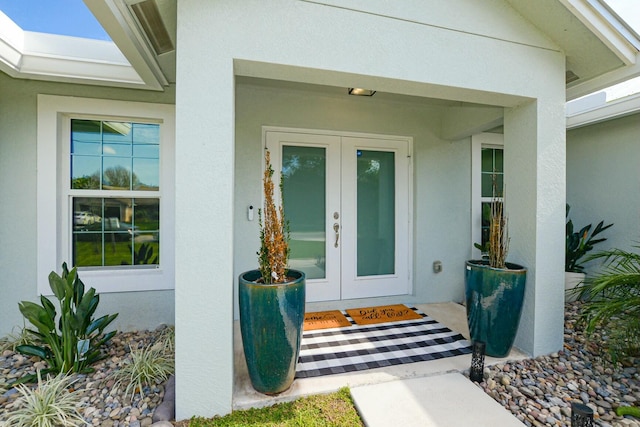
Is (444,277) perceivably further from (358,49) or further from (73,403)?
(73,403)

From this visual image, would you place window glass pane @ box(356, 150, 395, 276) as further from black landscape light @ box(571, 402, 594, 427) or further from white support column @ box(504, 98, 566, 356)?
black landscape light @ box(571, 402, 594, 427)

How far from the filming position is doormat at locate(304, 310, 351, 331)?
3861mm

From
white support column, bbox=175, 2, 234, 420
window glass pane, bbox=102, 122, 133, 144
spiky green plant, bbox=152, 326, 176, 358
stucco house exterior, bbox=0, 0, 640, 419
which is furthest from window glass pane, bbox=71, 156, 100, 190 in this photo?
white support column, bbox=175, 2, 234, 420

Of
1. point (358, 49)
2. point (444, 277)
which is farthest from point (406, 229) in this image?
point (358, 49)

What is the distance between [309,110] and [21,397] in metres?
4.29

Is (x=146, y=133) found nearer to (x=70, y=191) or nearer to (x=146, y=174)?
(x=146, y=174)

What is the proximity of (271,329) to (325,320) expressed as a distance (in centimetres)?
187

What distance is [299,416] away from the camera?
7.34 feet

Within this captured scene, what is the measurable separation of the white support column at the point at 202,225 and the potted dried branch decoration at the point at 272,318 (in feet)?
0.57

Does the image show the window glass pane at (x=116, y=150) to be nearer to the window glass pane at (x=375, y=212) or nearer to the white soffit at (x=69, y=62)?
the white soffit at (x=69, y=62)

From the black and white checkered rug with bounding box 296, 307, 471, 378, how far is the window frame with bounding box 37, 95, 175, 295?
6.80 feet

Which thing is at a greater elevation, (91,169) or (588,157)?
(588,157)

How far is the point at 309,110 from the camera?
428 centimetres

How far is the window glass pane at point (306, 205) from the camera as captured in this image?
169 inches
